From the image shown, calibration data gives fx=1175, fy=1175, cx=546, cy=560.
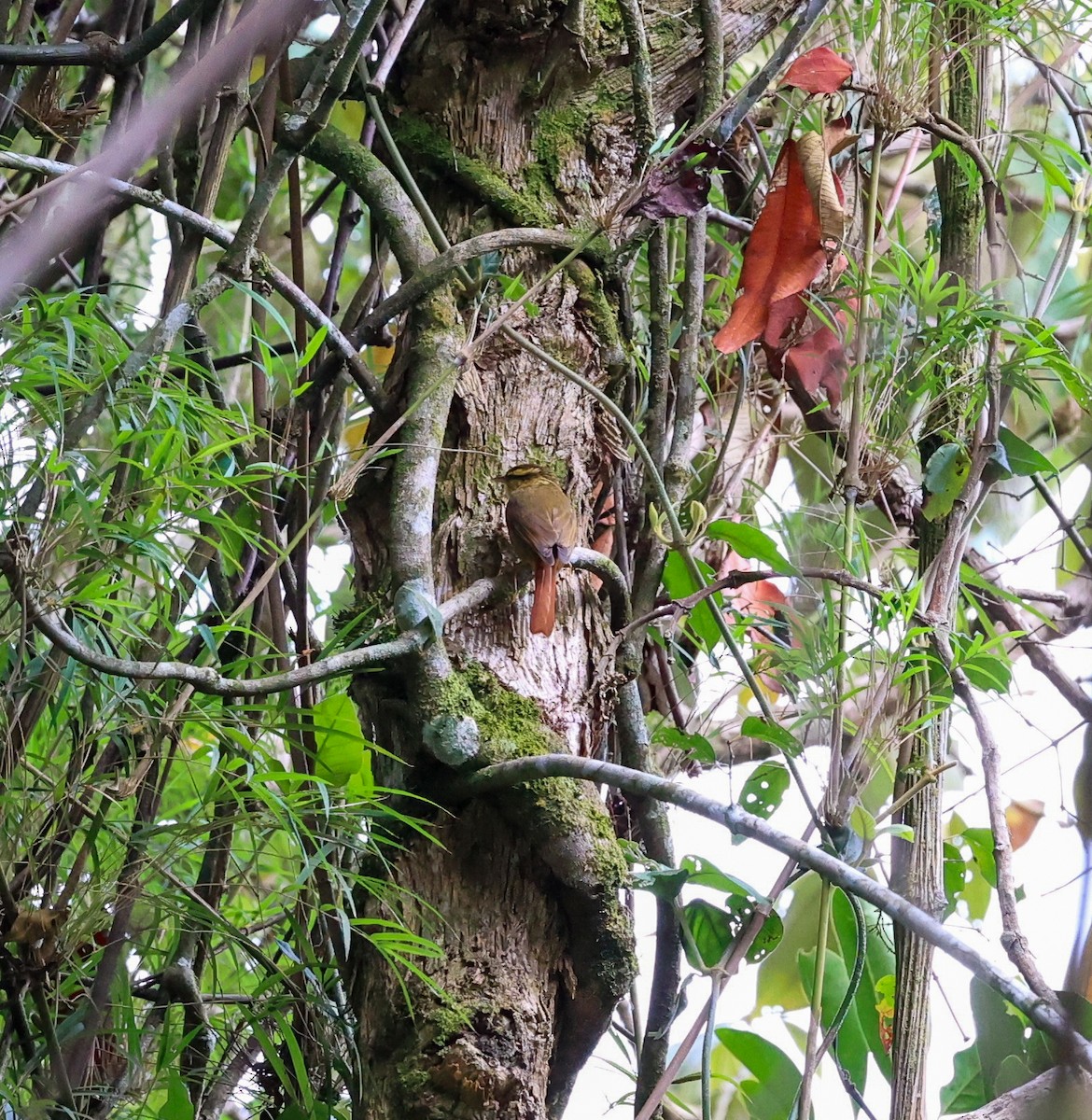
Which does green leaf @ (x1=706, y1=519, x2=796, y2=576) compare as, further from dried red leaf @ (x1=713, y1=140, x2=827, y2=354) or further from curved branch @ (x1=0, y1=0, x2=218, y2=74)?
curved branch @ (x1=0, y1=0, x2=218, y2=74)

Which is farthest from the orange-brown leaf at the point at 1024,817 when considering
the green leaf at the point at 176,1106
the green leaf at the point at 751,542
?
the green leaf at the point at 176,1106

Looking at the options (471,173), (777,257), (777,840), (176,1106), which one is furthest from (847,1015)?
(471,173)

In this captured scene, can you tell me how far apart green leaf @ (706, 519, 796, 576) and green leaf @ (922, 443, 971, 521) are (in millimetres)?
215

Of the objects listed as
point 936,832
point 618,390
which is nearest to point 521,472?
point 618,390

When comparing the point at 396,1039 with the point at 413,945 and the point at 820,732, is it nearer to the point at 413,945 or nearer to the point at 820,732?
the point at 413,945

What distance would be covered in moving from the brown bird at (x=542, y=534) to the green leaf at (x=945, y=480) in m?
0.41

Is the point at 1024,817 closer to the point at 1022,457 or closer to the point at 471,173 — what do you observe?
the point at 1022,457

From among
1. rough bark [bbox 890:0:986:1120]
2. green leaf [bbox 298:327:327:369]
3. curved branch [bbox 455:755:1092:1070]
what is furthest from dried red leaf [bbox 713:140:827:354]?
curved branch [bbox 455:755:1092:1070]

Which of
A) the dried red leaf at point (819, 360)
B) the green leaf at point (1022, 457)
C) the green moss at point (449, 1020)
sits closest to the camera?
the green moss at point (449, 1020)

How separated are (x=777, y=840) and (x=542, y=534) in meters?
0.33

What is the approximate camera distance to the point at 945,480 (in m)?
1.22

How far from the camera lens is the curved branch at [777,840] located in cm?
71

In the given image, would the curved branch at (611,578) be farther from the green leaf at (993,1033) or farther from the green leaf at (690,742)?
the green leaf at (993,1033)

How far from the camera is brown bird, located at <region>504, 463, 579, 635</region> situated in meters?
Answer: 1.00
